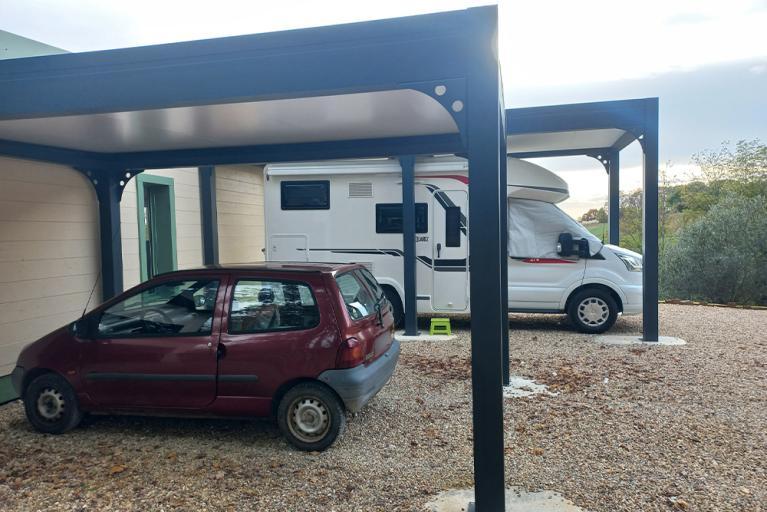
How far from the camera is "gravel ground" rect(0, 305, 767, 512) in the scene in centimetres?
375

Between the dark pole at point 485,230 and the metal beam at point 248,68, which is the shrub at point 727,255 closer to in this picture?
the dark pole at point 485,230

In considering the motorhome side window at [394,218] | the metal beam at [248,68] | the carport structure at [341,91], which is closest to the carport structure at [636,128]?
the motorhome side window at [394,218]

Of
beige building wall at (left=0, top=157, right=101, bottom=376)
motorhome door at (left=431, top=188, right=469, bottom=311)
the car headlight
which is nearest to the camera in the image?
beige building wall at (left=0, top=157, right=101, bottom=376)

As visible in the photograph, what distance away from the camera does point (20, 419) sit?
532cm

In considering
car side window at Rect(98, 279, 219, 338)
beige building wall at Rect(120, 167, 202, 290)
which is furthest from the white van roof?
car side window at Rect(98, 279, 219, 338)

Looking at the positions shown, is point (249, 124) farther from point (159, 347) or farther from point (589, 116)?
point (589, 116)

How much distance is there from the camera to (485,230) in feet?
10.4

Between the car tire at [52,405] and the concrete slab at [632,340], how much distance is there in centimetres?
667

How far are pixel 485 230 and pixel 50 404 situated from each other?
4032mm

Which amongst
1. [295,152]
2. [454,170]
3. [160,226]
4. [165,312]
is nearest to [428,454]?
[165,312]

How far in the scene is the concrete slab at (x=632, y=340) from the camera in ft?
27.1

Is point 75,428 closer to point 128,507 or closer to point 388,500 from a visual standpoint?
point 128,507

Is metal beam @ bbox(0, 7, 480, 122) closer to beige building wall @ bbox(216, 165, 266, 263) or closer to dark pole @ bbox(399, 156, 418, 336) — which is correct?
dark pole @ bbox(399, 156, 418, 336)

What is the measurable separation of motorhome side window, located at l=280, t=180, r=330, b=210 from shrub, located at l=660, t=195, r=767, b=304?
863 centimetres
